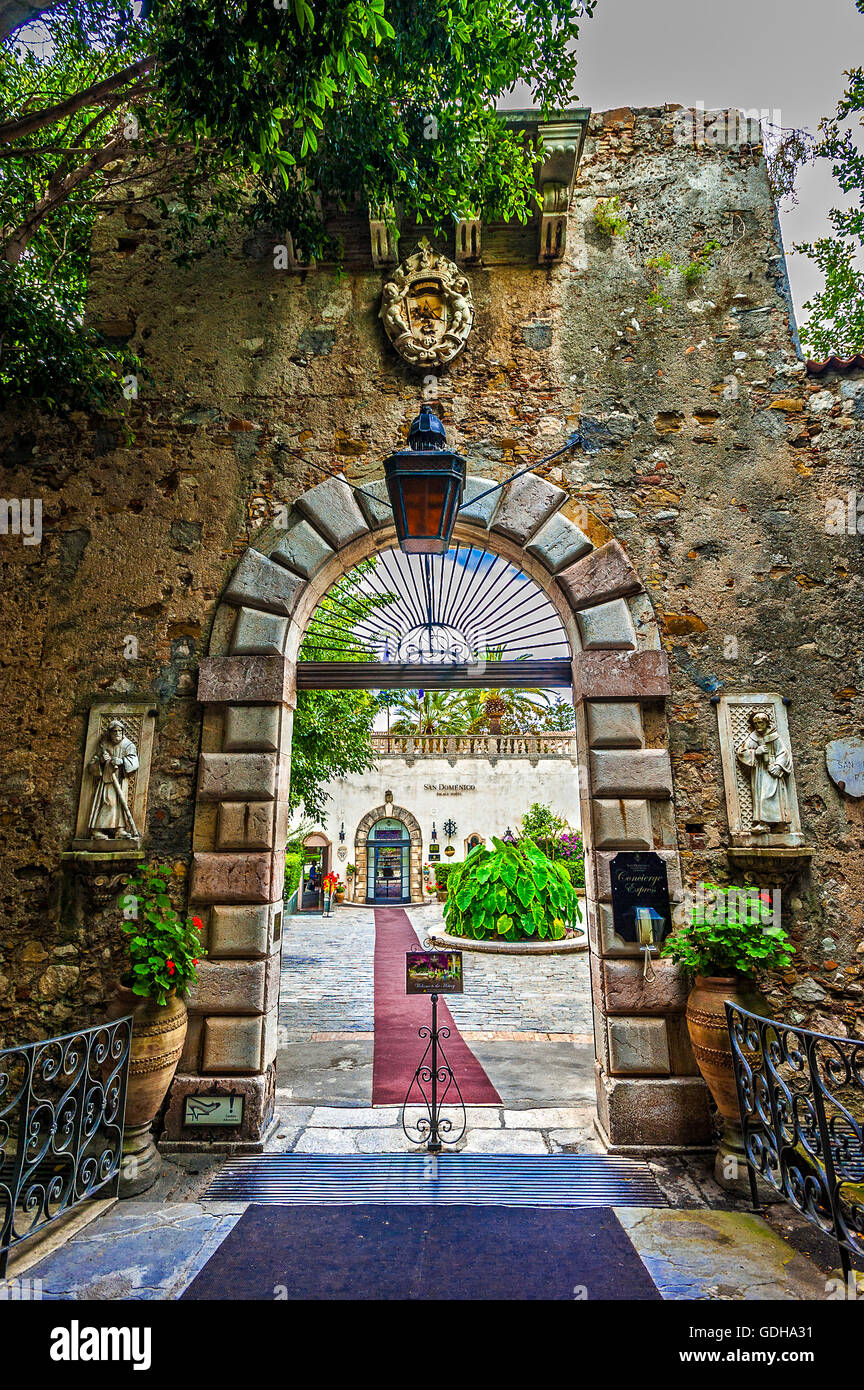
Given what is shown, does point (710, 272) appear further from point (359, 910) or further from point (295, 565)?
point (359, 910)

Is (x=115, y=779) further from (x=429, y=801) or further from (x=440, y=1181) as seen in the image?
(x=429, y=801)

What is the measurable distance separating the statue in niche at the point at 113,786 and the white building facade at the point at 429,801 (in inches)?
666

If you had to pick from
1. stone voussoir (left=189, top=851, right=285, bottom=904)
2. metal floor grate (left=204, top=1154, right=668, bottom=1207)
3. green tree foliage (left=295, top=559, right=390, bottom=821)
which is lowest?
metal floor grate (left=204, top=1154, right=668, bottom=1207)

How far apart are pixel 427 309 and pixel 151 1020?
16.5 feet

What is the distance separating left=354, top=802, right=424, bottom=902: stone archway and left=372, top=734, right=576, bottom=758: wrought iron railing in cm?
182

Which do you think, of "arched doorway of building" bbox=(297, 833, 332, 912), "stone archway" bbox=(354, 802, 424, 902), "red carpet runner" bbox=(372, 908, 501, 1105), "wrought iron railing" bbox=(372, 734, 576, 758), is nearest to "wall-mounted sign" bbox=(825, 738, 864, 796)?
"red carpet runner" bbox=(372, 908, 501, 1105)

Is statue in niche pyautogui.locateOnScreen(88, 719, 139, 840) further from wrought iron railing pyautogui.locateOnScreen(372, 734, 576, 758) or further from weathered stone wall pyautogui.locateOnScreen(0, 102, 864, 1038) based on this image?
wrought iron railing pyautogui.locateOnScreen(372, 734, 576, 758)

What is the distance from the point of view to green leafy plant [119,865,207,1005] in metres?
3.67

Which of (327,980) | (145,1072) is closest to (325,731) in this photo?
(327,980)

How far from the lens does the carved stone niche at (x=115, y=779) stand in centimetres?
432

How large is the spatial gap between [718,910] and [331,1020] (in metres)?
4.64

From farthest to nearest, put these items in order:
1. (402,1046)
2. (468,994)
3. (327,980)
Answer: (327,980), (468,994), (402,1046)

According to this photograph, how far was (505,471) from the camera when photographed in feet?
15.9
